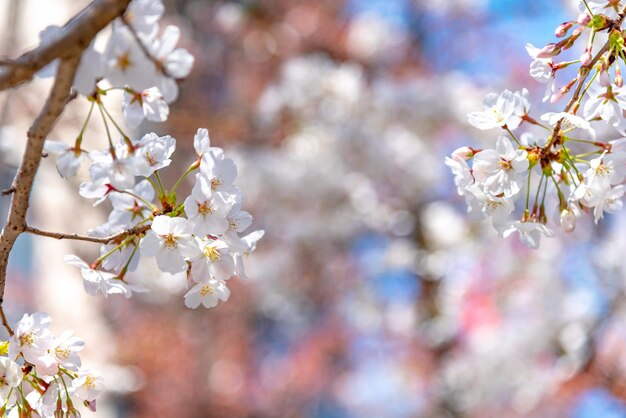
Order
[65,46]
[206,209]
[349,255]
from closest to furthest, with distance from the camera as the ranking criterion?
[65,46] < [206,209] < [349,255]

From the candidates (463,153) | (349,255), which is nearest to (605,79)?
(463,153)

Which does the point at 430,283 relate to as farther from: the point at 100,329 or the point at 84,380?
the point at 84,380

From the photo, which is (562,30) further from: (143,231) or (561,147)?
(143,231)

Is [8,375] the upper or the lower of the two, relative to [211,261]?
lower

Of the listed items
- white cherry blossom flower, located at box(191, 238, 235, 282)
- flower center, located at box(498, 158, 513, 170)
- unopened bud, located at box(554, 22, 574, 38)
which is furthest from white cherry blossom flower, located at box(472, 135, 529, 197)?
white cherry blossom flower, located at box(191, 238, 235, 282)

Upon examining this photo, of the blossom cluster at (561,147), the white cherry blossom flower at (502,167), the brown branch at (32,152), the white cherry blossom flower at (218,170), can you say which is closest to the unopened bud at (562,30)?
the blossom cluster at (561,147)

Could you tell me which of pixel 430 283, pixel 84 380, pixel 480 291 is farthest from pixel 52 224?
pixel 84 380

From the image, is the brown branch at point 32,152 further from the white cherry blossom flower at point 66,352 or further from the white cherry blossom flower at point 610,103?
the white cherry blossom flower at point 610,103
